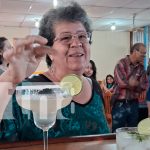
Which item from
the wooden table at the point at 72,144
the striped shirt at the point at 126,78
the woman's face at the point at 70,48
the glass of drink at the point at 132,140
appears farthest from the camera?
the striped shirt at the point at 126,78

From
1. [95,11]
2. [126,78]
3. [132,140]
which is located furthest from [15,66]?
[95,11]

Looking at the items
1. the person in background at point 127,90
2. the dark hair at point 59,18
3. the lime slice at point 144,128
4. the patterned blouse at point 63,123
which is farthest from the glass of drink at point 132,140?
the person in background at point 127,90

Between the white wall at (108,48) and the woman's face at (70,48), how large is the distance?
127 inches

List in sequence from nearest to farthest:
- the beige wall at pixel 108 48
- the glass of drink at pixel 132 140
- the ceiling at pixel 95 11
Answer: the glass of drink at pixel 132 140 < the ceiling at pixel 95 11 < the beige wall at pixel 108 48

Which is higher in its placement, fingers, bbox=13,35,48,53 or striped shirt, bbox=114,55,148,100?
fingers, bbox=13,35,48,53

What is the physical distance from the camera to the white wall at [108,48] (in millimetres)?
4316

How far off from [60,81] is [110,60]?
11.8ft

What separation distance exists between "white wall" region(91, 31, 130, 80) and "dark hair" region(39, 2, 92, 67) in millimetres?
3194

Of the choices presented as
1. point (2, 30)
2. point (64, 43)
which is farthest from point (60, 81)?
point (2, 30)

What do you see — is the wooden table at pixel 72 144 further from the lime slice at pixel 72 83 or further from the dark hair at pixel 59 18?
the dark hair at pixel 59 18

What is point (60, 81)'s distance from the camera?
40.1 inches

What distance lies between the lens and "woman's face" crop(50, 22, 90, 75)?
1019 millimetres

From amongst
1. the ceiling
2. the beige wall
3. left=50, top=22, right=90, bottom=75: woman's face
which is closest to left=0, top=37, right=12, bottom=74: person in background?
left=50, top=22, right=90, bottom=75: woman's face

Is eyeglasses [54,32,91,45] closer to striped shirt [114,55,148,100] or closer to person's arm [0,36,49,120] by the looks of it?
person's arm [0,36,49,120]
